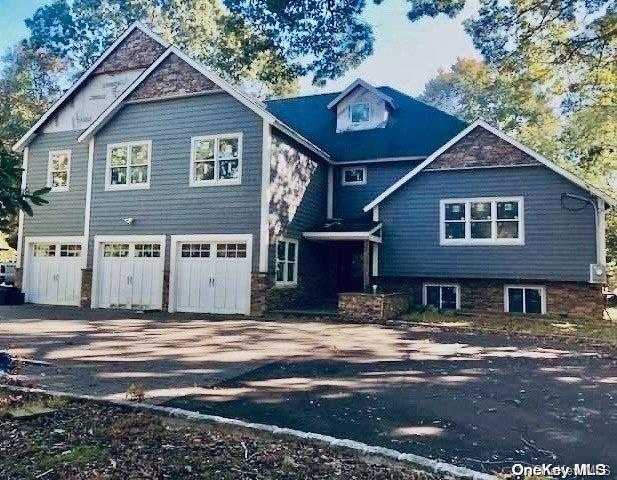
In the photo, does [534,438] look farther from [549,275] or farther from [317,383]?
[549,275]

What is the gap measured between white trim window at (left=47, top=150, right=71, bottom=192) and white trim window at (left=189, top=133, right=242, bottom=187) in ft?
19.2

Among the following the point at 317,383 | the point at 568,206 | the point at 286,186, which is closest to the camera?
the point at 317,383

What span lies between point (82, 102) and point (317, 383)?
16555 mm

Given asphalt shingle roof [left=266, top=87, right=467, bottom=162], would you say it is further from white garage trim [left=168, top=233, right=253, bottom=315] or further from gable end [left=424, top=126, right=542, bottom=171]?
white garage trim [left=168, top=233, right=253, bottom=315]

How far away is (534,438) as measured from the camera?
4.21 meters

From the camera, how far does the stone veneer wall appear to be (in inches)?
547

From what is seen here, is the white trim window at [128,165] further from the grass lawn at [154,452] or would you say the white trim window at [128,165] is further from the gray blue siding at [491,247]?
the grass lawn at [154,452]

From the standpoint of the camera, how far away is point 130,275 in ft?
52.1

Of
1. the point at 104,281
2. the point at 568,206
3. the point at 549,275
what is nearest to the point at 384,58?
the point at 568,206

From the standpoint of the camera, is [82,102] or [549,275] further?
[82,102]

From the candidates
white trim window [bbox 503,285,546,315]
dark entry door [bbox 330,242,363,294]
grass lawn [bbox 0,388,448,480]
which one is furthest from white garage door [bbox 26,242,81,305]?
white trim window [bbox 503,285,546,315]

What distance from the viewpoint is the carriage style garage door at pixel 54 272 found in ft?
55.9

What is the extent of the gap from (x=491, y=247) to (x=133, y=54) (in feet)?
48.0

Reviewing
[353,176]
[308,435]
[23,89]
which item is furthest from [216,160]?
[23,89]
